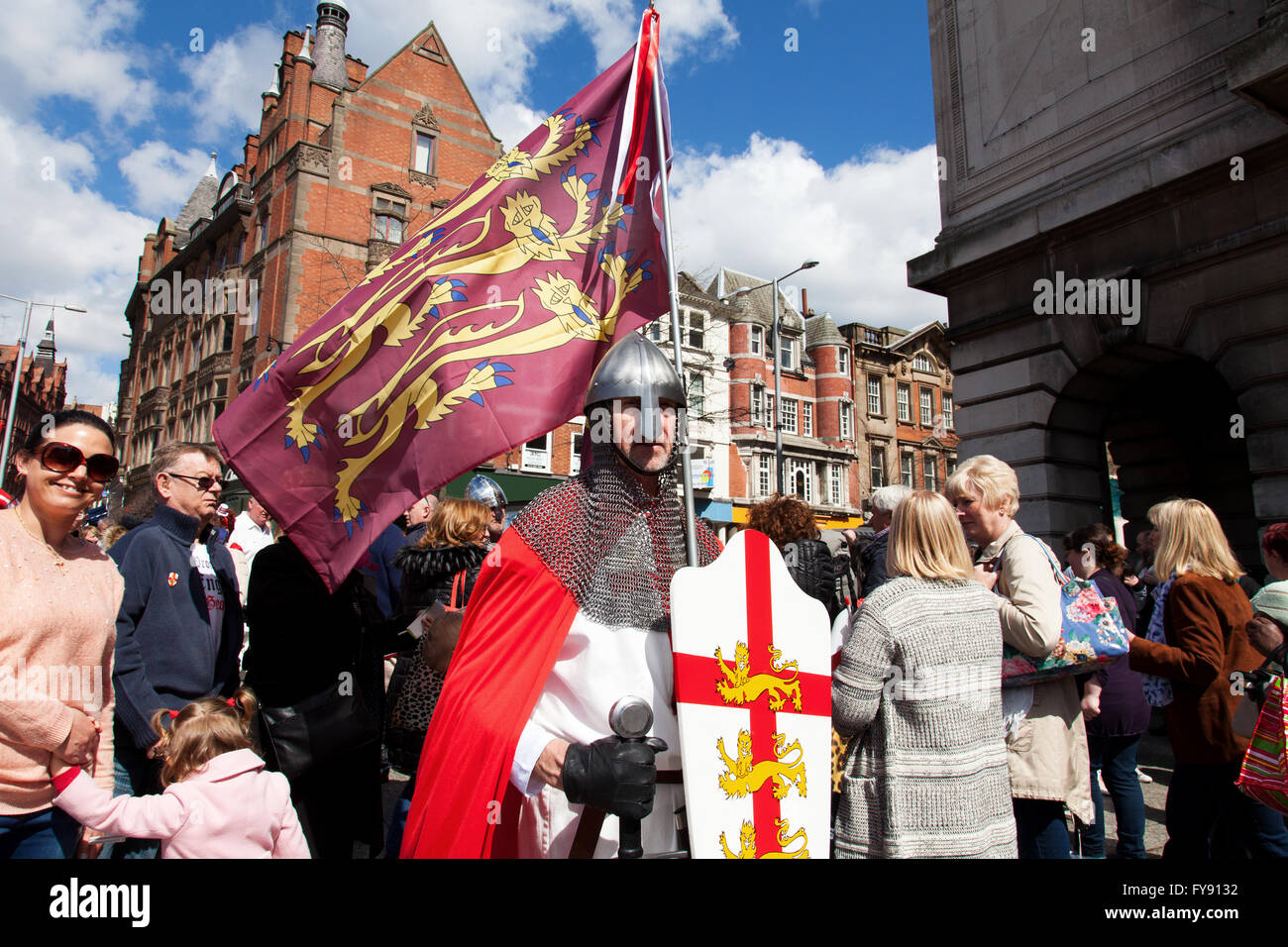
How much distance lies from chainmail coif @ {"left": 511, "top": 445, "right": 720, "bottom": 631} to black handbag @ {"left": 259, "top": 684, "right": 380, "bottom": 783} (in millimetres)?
1600

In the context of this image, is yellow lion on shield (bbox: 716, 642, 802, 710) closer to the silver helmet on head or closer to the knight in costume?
the knight in costume

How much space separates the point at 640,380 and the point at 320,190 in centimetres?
2784

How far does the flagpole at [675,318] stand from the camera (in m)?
2.54

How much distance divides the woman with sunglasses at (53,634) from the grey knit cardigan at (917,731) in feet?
7.92

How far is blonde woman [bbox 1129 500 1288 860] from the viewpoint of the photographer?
3328 mm

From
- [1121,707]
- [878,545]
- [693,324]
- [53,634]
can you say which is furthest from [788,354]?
[53,634]

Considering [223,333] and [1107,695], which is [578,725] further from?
[223,333]

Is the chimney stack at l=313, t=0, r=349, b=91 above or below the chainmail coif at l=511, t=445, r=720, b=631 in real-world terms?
above

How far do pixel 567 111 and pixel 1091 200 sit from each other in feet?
25.6

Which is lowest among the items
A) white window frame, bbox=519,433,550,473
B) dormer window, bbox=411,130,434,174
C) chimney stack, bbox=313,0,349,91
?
white window frame, bbox=519,433,550,473

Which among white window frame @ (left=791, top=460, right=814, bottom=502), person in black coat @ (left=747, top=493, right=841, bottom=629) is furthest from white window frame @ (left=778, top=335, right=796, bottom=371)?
person in black coat @ (left=747, top=493, right=841, bottom=629)

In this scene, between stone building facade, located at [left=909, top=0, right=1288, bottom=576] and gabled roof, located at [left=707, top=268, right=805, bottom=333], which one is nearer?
stone building facade, located at [left=909, top=0, right=1288, bottom=576]

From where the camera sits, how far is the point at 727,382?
112ft

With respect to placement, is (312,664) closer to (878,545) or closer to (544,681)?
(544,681)
